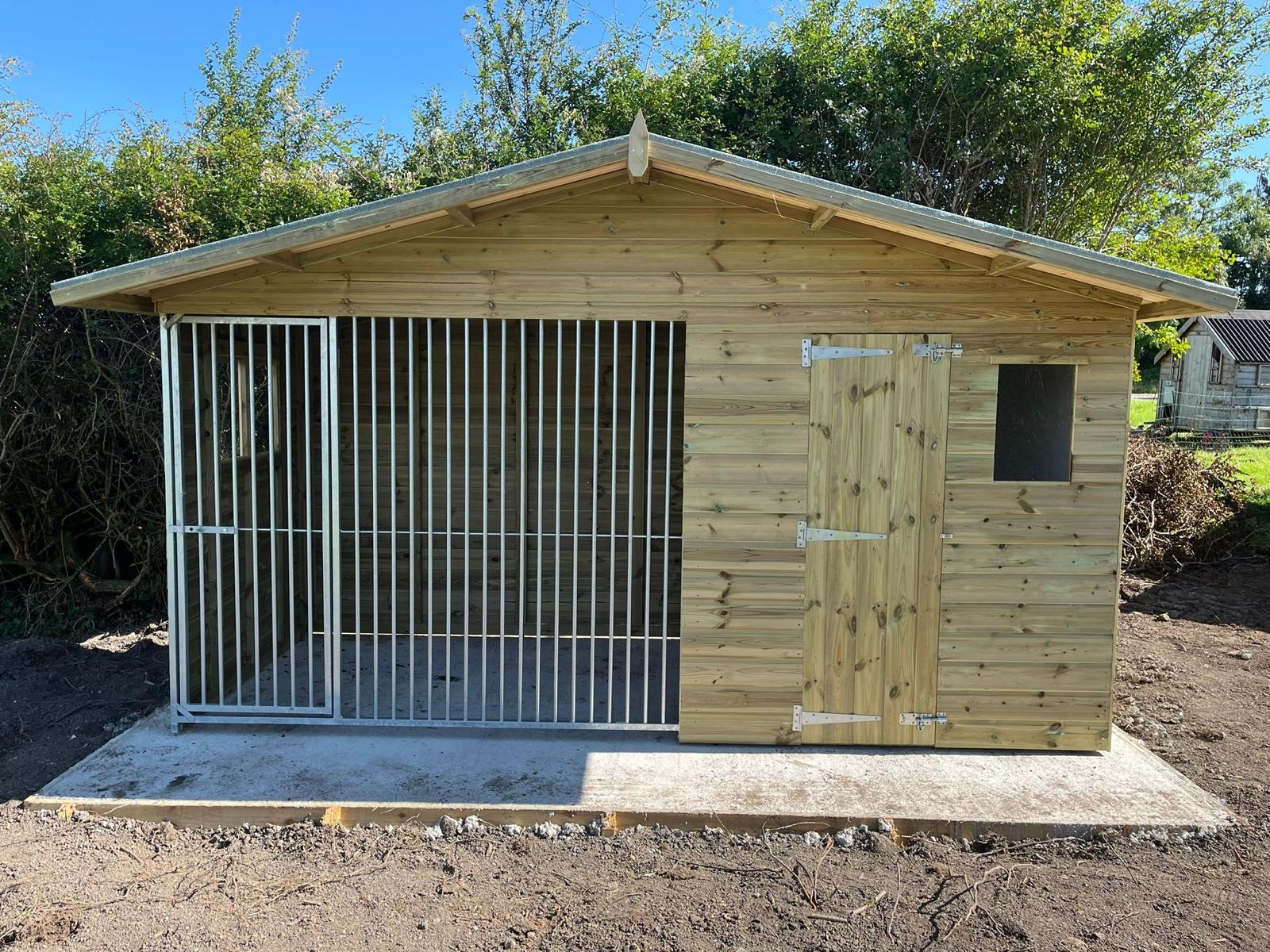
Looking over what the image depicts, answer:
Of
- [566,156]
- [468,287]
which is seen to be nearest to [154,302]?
[468,287]

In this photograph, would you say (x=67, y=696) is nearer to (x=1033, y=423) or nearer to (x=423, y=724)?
(x=423, y=724)

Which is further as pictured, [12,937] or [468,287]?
[468,287]

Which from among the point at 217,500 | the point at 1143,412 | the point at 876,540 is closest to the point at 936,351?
the point at 876,540

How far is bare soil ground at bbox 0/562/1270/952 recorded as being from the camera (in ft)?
10.1

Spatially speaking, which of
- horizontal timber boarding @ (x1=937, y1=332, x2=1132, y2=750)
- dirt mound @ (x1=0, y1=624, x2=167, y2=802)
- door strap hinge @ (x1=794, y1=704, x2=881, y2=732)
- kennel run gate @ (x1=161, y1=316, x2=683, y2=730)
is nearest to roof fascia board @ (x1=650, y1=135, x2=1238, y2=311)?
horizontal timber boarding @ (x1=937, y1=332, x2=1132, y2=750)

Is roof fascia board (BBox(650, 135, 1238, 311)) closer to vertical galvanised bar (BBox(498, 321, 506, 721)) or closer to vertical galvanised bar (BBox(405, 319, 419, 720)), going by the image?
vertical galvanised bar (BBox(498, 321, 506, 721))

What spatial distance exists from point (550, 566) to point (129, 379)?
11.4ft

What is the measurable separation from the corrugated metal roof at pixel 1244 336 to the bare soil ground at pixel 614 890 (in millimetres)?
24025

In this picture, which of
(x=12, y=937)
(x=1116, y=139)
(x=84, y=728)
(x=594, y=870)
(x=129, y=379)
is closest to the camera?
(x=12, y=937)

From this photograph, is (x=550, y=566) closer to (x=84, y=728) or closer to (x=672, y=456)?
(x=672, y=456)

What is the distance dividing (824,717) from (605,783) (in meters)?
1.24

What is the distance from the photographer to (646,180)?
4320 millimetres

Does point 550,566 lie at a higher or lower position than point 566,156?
lower

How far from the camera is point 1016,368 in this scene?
15.4ft
